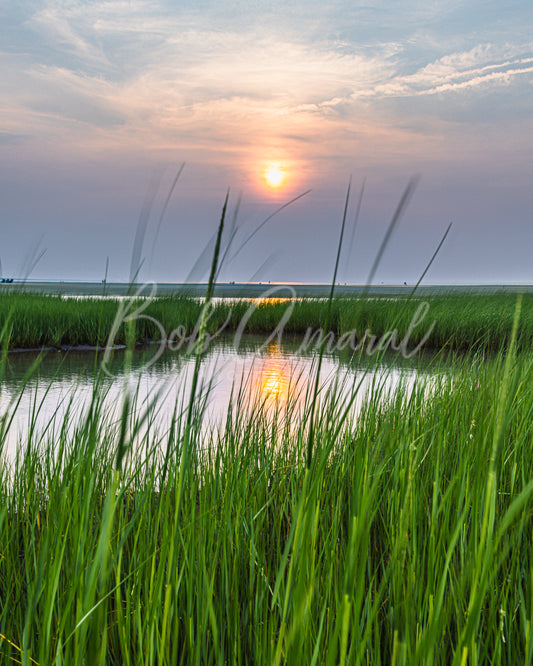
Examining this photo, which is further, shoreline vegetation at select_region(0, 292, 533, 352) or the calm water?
shoreline vegetation at select_region(0, 292, 533, 352)

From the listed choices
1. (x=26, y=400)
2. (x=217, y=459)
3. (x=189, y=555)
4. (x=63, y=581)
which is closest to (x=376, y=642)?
(x=189, y=555)

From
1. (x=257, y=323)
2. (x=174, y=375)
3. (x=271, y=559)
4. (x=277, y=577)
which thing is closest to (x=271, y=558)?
(x=271, y=559)

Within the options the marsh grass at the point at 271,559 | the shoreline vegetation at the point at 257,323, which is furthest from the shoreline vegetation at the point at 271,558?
the shoreline vegetation at the point at 257,323

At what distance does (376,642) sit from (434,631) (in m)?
0.42

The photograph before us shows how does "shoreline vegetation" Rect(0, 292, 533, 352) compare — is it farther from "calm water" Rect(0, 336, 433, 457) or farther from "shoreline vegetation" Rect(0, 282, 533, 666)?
"shoreline vegetation" Rect(0, 282, 533, 666)

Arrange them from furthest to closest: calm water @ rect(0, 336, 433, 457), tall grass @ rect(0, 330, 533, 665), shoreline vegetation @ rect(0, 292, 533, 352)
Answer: shoreline vegetation @ rect(0, 292, 533, 352)
calm water @ rect(0, 336, 433, 457)
tall grass @ rect(0, 330, 533, 665)

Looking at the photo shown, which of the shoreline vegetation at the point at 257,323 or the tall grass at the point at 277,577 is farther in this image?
the shoreline vegetation at the point at 257,323

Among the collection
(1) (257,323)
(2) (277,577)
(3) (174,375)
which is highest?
(1) (257,323)

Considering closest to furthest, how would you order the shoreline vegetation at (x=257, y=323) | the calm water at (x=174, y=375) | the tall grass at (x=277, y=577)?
the tall grass at (x=277, y=577) < the calm water at (x=174, y=375) < the shoreline vegetation at (x=257, y=323)

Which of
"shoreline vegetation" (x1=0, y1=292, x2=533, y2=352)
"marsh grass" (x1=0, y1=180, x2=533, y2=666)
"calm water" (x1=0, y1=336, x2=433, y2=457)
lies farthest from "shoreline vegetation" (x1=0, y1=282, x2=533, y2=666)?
"shoreline vegetation" (x1=0, y1=292, x2=533, y2=352)

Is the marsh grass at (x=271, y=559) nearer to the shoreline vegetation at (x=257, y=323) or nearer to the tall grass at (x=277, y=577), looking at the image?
the tall grass at (x=277, y=577)

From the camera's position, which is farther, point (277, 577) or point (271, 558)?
point (271, 558)

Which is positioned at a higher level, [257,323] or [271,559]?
[257,323]

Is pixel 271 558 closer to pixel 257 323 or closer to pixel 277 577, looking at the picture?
pixel 277 577
